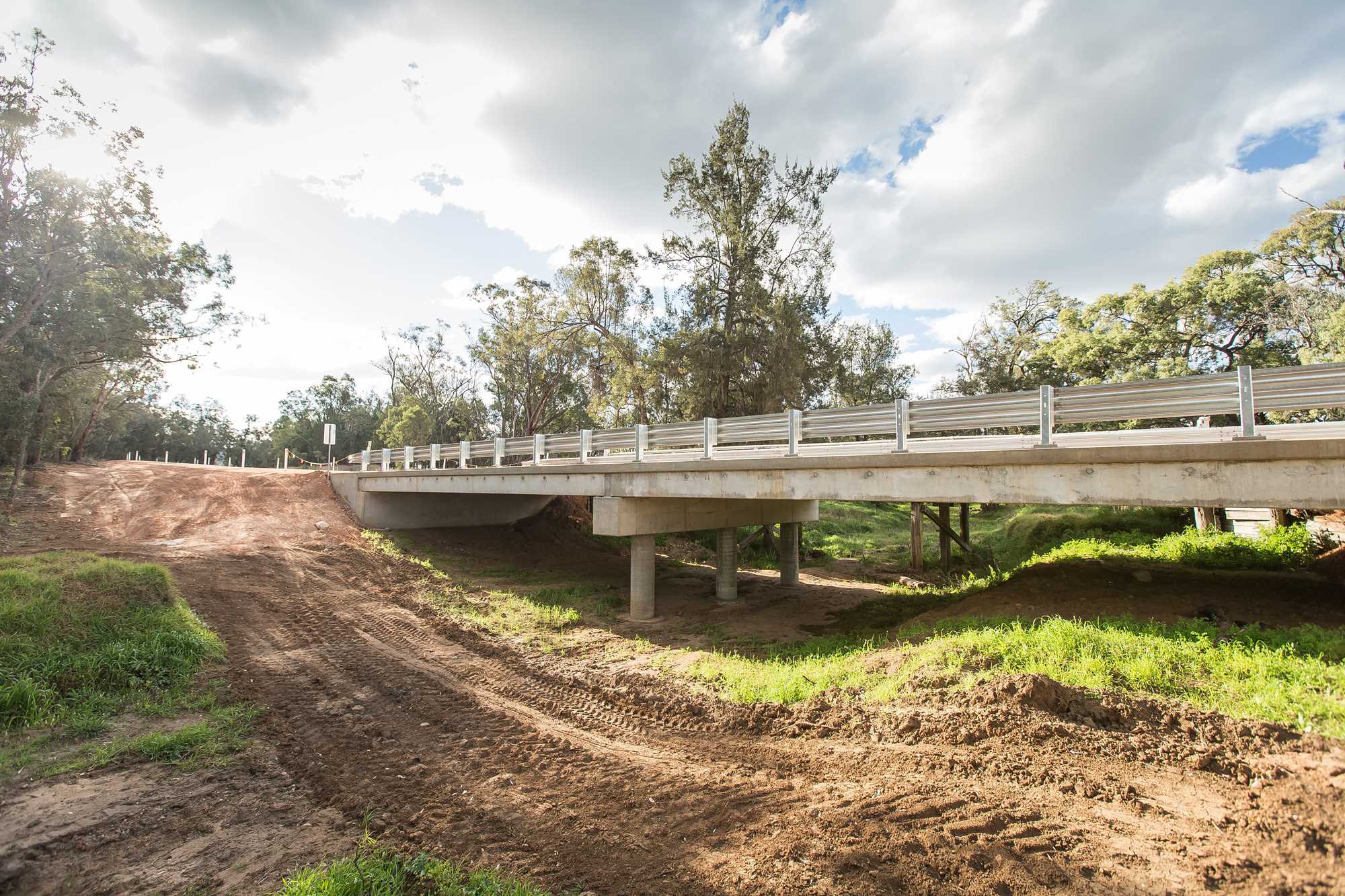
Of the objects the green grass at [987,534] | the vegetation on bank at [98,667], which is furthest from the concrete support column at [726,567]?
the vegetation on bank at [98,667]

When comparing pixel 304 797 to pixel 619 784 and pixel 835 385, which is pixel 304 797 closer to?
pixel 619 784

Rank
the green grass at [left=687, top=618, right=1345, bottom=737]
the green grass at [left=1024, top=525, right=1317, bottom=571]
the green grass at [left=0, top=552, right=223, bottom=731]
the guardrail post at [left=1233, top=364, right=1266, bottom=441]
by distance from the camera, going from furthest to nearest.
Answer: the green grass at [left=1024, top=525, right=1317, bottom=571], the green grass at [left=0, top=552, right=223, bottom=731], the guardrail post at [left=1233, top=364, right=1266, bottom=441], the green grass at [left=687, top=618, right=1345, bottom=737]

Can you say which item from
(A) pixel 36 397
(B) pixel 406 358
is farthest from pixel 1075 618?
(B) pixel 406 358

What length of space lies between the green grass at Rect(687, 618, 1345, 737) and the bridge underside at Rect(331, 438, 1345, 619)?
1471mm

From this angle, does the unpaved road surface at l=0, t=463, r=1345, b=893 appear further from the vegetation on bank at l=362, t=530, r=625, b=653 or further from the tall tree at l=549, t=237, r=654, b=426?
the tall tree at l=549, t=237, r=654, b=426

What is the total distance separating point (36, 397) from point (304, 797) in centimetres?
2124

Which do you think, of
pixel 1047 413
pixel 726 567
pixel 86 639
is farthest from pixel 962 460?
pixel 86 639

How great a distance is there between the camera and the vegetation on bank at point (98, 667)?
5.95 metres

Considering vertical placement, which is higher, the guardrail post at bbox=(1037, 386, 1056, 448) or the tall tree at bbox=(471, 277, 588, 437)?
the tall tree at bbox=(471, 277, 588, 437)

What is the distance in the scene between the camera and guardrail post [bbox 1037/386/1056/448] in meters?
7.52

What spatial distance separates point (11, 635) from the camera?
7203mm

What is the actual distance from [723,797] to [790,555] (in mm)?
12715

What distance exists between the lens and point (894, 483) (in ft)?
28.9

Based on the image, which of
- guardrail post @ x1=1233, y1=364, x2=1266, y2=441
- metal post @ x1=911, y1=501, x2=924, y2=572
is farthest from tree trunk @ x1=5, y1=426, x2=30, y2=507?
guardrail post @ x1=1233, y1=364, x2=1266, y2=441
